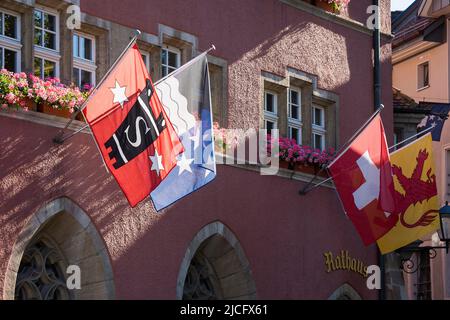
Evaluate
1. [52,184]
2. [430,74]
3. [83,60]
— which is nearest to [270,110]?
[83,60]

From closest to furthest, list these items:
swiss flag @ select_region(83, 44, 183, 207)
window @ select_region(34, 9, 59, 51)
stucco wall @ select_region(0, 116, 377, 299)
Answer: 1. swiss flag @ select_region(83, 44, 183, 207)
2. stucco wall @ select_region(0, 116, 377, 299)
3. window @ select_region(34, 9, 59, 51)

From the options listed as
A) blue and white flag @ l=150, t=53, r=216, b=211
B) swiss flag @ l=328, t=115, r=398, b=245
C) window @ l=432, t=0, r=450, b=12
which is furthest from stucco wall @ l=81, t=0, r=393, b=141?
window @ l=432, t=0, r=450, b=12

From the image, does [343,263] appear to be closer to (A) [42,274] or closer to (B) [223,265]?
(B) [223,265]

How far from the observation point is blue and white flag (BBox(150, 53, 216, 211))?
17.0 meters

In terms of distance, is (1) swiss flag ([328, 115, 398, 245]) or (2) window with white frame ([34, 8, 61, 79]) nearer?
(2) window with white frame ([34, 8, 61, 79])

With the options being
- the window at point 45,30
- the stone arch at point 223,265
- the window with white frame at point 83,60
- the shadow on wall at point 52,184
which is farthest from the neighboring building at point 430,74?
the window at point 45,30

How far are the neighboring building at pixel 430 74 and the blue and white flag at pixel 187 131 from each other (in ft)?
47.5

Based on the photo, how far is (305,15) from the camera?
2308 cm

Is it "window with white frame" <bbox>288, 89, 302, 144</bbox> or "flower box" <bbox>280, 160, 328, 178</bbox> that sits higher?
"window with white frame" <bbox>288, 89, 302, 144</bbox>

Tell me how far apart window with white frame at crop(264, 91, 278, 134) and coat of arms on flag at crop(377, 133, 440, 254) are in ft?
5.99

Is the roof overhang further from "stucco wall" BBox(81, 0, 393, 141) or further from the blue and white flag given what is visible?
the blue and white flag

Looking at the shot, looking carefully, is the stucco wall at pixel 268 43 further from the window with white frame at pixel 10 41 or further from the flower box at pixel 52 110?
the flower box at pixel 52 110

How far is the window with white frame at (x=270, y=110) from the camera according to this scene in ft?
72.7

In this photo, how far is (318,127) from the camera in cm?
2341
